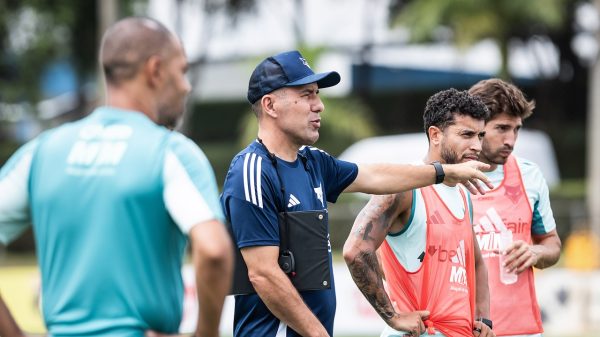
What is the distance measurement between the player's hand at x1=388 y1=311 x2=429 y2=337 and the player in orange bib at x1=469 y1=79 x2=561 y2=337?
1016mm

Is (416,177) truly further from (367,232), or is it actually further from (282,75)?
(282,75)

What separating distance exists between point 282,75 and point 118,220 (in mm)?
1900

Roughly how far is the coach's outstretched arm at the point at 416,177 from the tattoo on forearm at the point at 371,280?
359 millimetres

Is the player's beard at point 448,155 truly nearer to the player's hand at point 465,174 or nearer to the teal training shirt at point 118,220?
the player's hand at point 465,174

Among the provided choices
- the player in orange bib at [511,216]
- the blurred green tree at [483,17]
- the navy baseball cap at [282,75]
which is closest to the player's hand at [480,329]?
the player in orange bib at [511,216]

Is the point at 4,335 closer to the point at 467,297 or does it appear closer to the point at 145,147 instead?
the point at 145,147

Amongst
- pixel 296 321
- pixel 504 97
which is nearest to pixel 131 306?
pixel 296 321

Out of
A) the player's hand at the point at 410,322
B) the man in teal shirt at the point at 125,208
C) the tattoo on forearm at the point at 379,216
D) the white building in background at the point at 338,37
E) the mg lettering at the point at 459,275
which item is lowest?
the white building in background at the point at 338,37

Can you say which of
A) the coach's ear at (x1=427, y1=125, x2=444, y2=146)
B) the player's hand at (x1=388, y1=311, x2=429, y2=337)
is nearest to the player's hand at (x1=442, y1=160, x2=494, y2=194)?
the coach's ear at (x1=427, y1=125, x2=444, y2=146)

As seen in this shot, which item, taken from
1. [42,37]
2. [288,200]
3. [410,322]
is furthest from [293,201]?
[42,37]

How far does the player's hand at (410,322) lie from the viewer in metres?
5.49

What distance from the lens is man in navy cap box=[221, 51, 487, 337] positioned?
16.7 feet

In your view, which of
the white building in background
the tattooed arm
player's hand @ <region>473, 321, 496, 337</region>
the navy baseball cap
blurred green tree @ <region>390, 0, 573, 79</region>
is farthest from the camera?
the white building in background

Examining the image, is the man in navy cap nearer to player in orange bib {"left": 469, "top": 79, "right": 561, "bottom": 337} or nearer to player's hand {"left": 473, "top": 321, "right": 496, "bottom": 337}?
player's hand {"left": 473, "top": 321, "right": 496, "bottom": 337}
